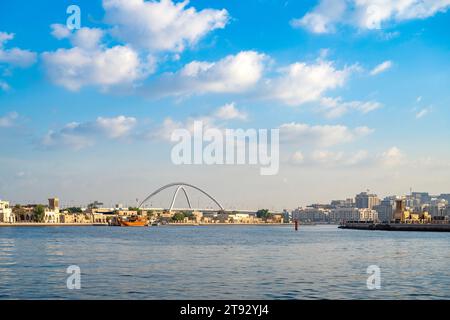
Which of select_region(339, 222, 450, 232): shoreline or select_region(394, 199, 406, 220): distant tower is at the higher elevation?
select_region(394, 199, 406, 220): distant tower

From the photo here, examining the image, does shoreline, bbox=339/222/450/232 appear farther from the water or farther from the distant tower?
the water

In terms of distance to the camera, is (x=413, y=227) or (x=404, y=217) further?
(x=404, y=217)

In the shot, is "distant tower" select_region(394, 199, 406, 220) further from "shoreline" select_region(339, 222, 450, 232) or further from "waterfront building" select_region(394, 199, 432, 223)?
"shoreline" select_region(339, 222, 450, 232)

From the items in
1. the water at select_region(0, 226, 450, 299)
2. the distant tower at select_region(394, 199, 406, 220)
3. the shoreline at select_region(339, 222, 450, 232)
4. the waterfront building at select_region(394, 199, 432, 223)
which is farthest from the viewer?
the distant tower at select_region(394, 199, 406, 220)

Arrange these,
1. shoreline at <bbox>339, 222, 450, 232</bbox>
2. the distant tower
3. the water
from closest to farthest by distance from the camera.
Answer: the water
shoreline at <bbox>339, 222, 450, 232</bbox>
the distant tower

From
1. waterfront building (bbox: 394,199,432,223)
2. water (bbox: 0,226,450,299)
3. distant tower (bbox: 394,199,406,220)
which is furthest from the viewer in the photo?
distant tower (bbox: 394,199,406,220)

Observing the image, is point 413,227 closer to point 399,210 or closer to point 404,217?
point 404,217

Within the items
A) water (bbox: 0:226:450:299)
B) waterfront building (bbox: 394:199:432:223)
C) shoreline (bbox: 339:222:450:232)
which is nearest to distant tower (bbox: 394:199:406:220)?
waterfront building (bbox: 394:199:432:223)

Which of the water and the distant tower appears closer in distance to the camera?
the water

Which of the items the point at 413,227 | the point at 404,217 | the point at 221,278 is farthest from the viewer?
the point at 404,217

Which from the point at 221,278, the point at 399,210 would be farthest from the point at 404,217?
the point at 221,278

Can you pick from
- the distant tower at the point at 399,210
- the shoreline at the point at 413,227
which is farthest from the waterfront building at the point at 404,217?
the shoreline at the point at 413,227
